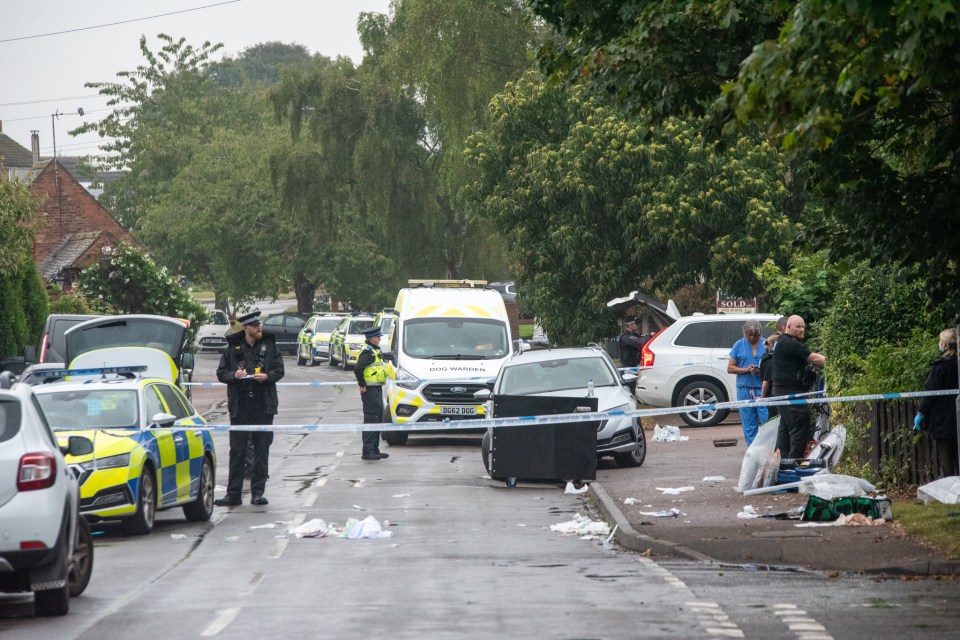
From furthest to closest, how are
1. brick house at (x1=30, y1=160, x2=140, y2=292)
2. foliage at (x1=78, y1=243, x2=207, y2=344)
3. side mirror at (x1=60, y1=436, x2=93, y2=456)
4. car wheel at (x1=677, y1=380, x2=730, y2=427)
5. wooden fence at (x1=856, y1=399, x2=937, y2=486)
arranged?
brick house at (x1=30, y1=160, x2=140, y2=292)
foliage at (x1=78, y1=243, x2=207, y2=344)
car wheel at (x1=677, y1=380, x2=730, y2=427)
wooden fence at (x1=856, y1=399, x2=937, y2=486)
side mirror at (x1=60, y1=436, x2=93, y2=456)

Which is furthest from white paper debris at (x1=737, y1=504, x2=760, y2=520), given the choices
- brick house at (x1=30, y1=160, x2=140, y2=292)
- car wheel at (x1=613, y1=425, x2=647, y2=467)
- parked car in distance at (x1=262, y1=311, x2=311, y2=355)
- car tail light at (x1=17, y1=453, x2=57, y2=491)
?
parked car in distance at (x1=262, y1=311, x2=311, y2=355)

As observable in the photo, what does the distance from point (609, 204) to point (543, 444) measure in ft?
47.7

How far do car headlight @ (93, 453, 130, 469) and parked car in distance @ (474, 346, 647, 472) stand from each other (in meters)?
6.41

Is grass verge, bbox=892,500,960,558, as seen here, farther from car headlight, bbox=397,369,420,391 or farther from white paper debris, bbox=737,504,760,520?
car headlight, bbox=397,369,420,391

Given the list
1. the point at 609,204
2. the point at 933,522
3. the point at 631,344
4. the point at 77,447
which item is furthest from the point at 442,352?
the point at 77,447

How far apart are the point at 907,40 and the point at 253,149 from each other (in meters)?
62.8

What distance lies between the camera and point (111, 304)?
4094 cm

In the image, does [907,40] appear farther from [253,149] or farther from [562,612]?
[253,149]

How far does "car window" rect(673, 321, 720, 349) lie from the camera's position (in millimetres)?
25250

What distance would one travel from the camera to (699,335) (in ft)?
83.0

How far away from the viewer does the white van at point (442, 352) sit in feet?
75.0

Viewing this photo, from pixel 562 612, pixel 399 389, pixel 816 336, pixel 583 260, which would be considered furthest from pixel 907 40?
pixel 583 260

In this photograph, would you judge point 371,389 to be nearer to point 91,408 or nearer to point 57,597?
point 91,408

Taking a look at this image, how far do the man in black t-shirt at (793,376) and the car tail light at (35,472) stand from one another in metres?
8.72
